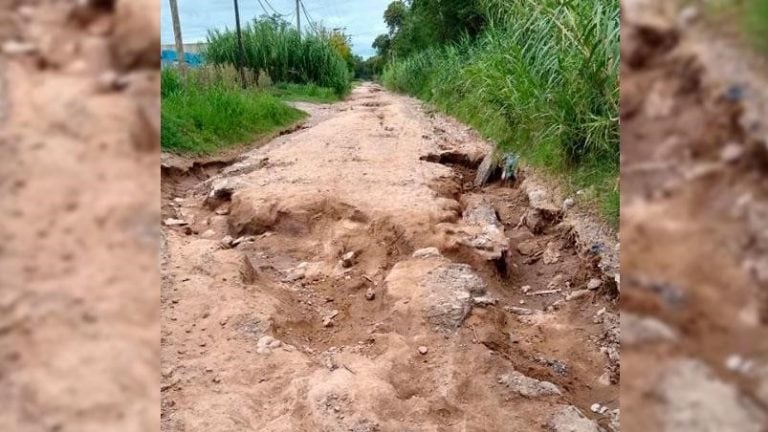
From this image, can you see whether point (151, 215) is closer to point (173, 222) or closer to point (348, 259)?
point (348, 259)

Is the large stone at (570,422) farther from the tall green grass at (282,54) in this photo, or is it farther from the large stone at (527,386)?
the tall green grass at (282,54)

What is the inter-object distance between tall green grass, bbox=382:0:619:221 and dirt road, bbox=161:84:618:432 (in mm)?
231

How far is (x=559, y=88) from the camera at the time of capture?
307 cm

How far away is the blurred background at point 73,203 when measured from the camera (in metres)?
0.64

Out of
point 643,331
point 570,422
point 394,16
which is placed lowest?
point 570,422

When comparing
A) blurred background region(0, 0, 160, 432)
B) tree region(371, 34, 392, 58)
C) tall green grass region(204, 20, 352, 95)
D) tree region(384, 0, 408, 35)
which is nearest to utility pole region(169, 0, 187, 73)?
tall green grass region(204, 20, 352, 95)

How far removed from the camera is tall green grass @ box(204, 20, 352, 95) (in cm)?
1205

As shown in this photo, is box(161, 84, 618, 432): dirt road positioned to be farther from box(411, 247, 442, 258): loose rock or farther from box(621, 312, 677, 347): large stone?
box(621, 312, 677, 347): large stone

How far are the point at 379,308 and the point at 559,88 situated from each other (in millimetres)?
1382

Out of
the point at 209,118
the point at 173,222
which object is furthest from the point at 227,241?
the point at 209,118

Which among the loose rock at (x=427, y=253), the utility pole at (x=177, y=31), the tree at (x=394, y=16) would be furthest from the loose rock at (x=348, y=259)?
the tree at (x=394, y=16)

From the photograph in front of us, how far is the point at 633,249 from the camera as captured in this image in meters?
0.63

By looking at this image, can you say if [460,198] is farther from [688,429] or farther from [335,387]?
[688,429]

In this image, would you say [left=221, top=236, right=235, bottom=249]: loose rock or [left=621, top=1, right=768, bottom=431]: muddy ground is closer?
[left=621, top=1, right=768, bottom=431]: muddy ground
